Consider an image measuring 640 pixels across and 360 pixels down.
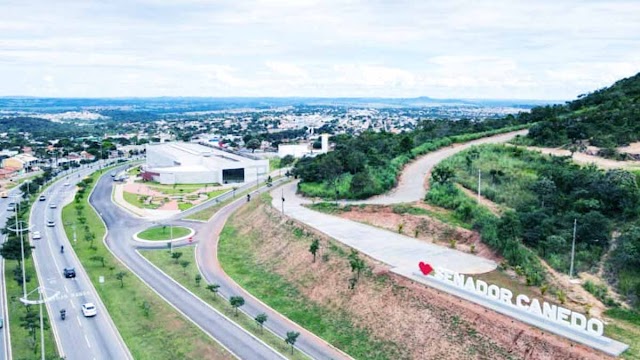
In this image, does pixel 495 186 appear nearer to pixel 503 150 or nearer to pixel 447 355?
pixel 503 150

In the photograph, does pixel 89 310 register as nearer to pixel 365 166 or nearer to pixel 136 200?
pixel 365 166

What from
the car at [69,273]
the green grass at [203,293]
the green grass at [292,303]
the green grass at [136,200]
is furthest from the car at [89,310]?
the green grass at [136,200]

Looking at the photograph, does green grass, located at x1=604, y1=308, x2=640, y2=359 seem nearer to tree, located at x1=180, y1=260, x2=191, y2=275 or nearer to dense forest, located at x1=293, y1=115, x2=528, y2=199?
dense forest, located at x1=293, y1=115, x2=528, y2=199

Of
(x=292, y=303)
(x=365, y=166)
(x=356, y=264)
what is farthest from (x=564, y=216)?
(x=365, y=166)

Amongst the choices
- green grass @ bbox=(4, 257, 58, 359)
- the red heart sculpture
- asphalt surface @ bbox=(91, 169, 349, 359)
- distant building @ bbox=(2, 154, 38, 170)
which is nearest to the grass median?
asphalt surface @ bbox=(91, 169, 349, 359)

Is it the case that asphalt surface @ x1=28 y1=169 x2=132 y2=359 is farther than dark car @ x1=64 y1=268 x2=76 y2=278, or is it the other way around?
dark car @ x1=64 y1=268 x2=76 y2=278

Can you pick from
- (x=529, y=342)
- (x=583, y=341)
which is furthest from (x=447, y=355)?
(x=583, y=341)
